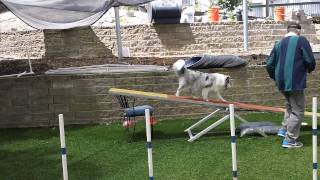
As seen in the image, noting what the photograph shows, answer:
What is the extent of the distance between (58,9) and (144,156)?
3407mm

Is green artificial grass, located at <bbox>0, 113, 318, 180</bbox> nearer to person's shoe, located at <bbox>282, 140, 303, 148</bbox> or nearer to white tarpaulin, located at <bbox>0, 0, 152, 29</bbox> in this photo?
person's shoe, located at <bbox>282, 140, 303, 148</bbox>

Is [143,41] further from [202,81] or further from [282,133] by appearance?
[282,133]

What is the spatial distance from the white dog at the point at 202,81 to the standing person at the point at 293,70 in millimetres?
1005

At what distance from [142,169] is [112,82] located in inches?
137

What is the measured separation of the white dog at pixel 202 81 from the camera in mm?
8266

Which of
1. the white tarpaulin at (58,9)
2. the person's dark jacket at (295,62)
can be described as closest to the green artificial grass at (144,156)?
the person's dark jacket at (295,62)

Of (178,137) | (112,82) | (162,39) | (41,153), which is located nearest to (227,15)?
(162,39)

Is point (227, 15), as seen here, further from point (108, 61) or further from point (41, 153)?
point (41, 153)

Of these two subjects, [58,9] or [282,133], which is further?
[58,9]

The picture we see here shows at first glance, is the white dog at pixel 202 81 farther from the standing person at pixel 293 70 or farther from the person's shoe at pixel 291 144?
the person's shoe at pixel 291 144

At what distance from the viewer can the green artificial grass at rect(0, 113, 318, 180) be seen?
6.48 metres

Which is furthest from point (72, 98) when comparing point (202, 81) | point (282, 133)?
point (282, 133)

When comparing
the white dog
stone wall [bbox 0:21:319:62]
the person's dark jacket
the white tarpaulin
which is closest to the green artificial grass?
the white dog

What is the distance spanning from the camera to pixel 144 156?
7.36 m
